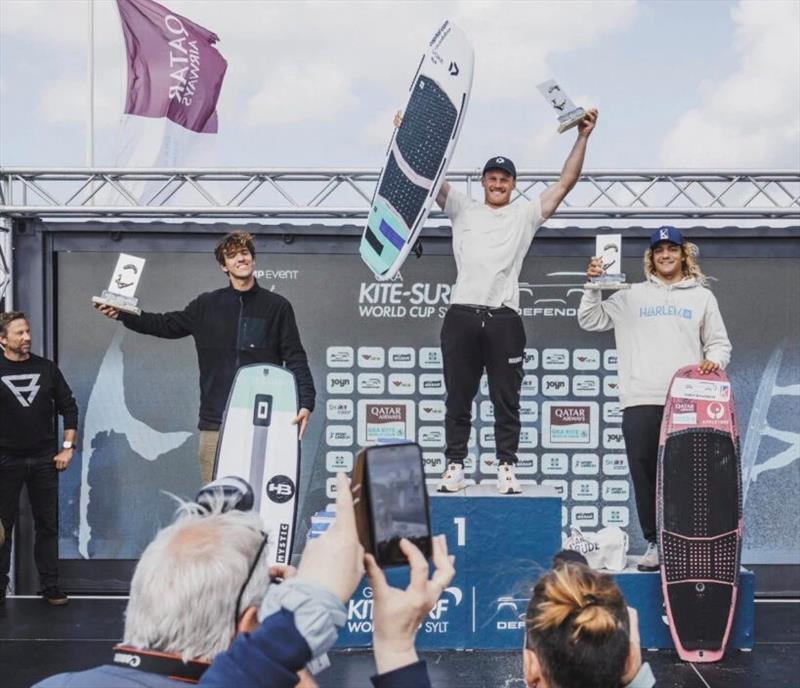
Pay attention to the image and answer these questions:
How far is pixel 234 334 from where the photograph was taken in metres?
4.26

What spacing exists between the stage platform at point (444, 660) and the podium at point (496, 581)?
0.07 metres

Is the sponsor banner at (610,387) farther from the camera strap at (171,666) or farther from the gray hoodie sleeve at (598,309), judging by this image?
the camera strap at (171,666)

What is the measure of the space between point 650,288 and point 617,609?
112 inches

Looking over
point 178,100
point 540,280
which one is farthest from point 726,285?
point 178,100

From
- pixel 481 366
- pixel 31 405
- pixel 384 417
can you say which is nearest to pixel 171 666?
pixel 481 366

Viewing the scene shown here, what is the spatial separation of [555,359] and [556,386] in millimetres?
151

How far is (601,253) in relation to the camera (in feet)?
12.9

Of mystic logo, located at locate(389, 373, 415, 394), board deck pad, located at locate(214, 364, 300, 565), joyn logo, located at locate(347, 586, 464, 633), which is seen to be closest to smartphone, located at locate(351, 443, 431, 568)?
joyn logo, located at locate(347, 586, 464, 633)

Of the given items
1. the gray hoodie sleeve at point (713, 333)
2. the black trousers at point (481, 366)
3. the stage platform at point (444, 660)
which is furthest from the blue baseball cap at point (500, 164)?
the stage platform at point (444, 660)

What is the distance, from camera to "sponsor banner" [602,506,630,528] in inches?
204

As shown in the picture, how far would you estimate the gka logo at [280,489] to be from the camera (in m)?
4.19

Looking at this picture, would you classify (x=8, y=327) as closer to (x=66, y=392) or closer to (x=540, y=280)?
(x=66, y=392)

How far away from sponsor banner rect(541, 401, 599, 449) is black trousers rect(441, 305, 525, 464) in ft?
4.02

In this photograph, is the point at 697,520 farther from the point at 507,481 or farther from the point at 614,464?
the point at 614,464
